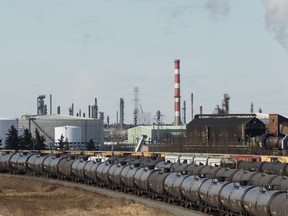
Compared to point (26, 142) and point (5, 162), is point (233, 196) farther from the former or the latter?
point (26, 142)

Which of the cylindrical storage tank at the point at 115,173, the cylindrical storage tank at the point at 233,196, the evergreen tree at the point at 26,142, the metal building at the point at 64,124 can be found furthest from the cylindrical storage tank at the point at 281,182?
the metal building at the point at 64,124

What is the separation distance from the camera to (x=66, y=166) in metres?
82.8

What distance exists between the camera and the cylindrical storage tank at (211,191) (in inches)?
1773

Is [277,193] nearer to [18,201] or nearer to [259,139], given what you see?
[18,201]

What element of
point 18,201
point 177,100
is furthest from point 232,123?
point 18,201

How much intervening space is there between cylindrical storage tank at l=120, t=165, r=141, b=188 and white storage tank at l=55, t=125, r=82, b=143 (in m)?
116

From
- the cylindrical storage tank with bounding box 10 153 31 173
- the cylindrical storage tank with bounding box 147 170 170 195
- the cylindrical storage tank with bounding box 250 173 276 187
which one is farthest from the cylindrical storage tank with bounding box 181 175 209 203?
the cylindrical storage tank with bounding box 10 153 31 173

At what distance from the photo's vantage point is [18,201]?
194 ft

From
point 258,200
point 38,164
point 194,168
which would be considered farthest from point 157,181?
point 38,164

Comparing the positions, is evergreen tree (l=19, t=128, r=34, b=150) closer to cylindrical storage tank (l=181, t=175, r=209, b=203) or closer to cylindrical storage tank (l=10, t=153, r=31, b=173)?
cylindrical storage tank (l=10, t=153, r=31, b=173)

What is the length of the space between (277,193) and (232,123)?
96.2m

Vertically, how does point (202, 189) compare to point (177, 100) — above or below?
below

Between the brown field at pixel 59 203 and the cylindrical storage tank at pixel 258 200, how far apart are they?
9.03m

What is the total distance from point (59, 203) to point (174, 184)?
34.8 feet
